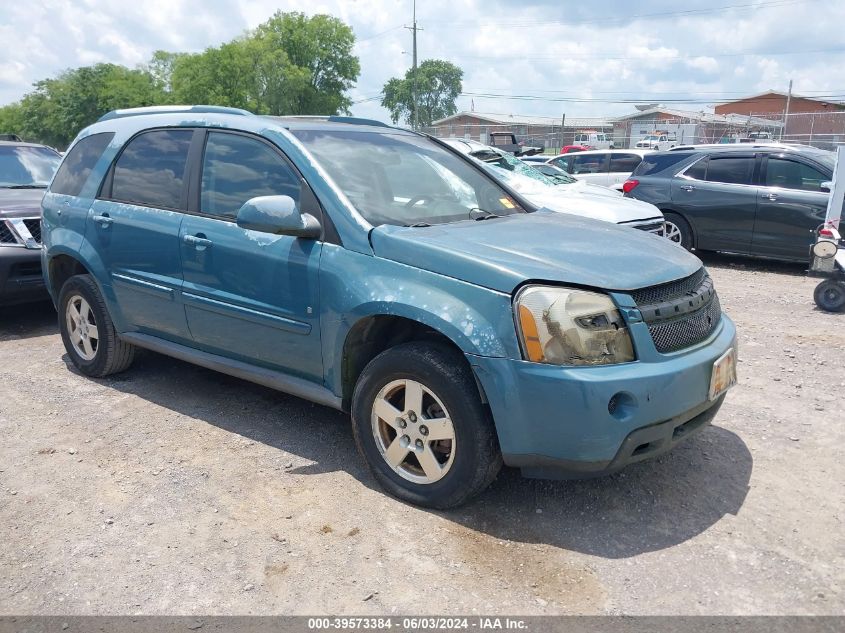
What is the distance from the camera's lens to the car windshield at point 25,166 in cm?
779

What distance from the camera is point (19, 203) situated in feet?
22.6

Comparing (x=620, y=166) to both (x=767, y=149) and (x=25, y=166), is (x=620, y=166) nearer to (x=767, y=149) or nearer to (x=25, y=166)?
(x=767, y=149)

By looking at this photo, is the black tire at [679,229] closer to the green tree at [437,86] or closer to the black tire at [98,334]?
the black tire at [98,334]

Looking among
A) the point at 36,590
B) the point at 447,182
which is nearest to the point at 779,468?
the point at 447,182

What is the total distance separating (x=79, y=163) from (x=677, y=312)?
4.24 m

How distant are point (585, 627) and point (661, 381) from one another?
100 cm

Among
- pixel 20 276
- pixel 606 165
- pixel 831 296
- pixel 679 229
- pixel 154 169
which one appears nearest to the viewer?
pixel 154 169

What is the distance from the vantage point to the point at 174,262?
425cm

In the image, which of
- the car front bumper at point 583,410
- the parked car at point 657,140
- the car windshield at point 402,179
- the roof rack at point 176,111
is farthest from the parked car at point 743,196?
the parked car at point 657,140

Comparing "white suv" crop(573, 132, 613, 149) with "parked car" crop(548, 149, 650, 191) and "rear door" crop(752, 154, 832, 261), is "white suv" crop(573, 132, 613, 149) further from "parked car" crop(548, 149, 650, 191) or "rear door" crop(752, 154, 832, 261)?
"rear door" crop(752, 154, 832, 261)

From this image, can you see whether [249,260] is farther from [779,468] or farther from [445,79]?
[445,79]

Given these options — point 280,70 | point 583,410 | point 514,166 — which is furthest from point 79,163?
point 280,70

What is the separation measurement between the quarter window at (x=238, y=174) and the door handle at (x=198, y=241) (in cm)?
16

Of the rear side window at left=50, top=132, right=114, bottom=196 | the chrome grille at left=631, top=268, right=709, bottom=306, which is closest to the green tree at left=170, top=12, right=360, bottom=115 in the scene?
the rear side window at left=50, top=132, right=114, bottom=196
